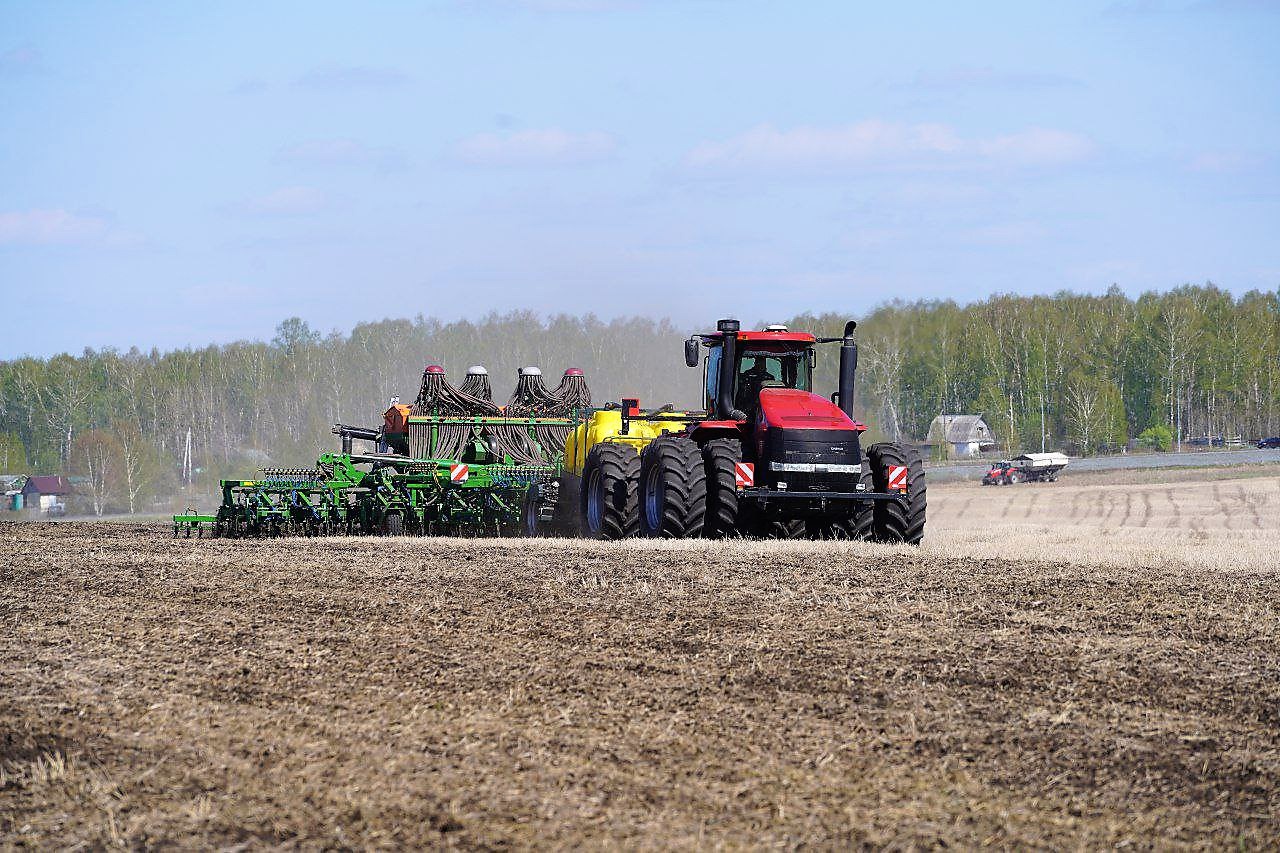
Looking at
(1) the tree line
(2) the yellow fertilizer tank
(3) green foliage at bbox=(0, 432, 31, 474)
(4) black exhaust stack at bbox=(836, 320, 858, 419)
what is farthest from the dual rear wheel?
(3) green foliage at bbox=(0, 432, 31, 474)

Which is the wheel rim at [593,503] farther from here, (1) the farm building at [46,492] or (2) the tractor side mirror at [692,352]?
(1) the farm building at [46,492]

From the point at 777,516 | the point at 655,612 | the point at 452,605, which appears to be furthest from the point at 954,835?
the point at 777,516

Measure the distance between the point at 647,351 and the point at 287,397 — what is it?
24.4 meters

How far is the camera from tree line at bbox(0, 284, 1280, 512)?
78.6 m

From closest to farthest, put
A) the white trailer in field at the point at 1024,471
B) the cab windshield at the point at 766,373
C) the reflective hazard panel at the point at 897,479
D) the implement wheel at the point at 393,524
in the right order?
1. the reflective hazard panel at the point at 897,479
2. the cab windshield at the point at 766,373
3. the implement wheel at the point at 393,524
4. the white trailer in field at the point at 1024,471

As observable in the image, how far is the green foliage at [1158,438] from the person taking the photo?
255 feet

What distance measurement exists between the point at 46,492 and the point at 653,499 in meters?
69.9

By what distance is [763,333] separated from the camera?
16.9 meters

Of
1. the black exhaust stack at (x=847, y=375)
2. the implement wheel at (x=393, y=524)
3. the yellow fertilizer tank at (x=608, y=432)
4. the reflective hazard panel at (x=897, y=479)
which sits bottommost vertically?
the implement wheel at (x=393, y=524)

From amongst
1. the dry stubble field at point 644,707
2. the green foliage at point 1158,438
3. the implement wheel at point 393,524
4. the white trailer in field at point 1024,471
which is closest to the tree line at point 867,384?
the green foliage at point 1158,438

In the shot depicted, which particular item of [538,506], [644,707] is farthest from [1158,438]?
[644,707]

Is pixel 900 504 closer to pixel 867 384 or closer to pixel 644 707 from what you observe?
pixel 644 707

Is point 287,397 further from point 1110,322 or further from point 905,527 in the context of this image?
point 905,527

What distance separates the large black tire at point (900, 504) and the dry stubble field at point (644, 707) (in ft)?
9.25
